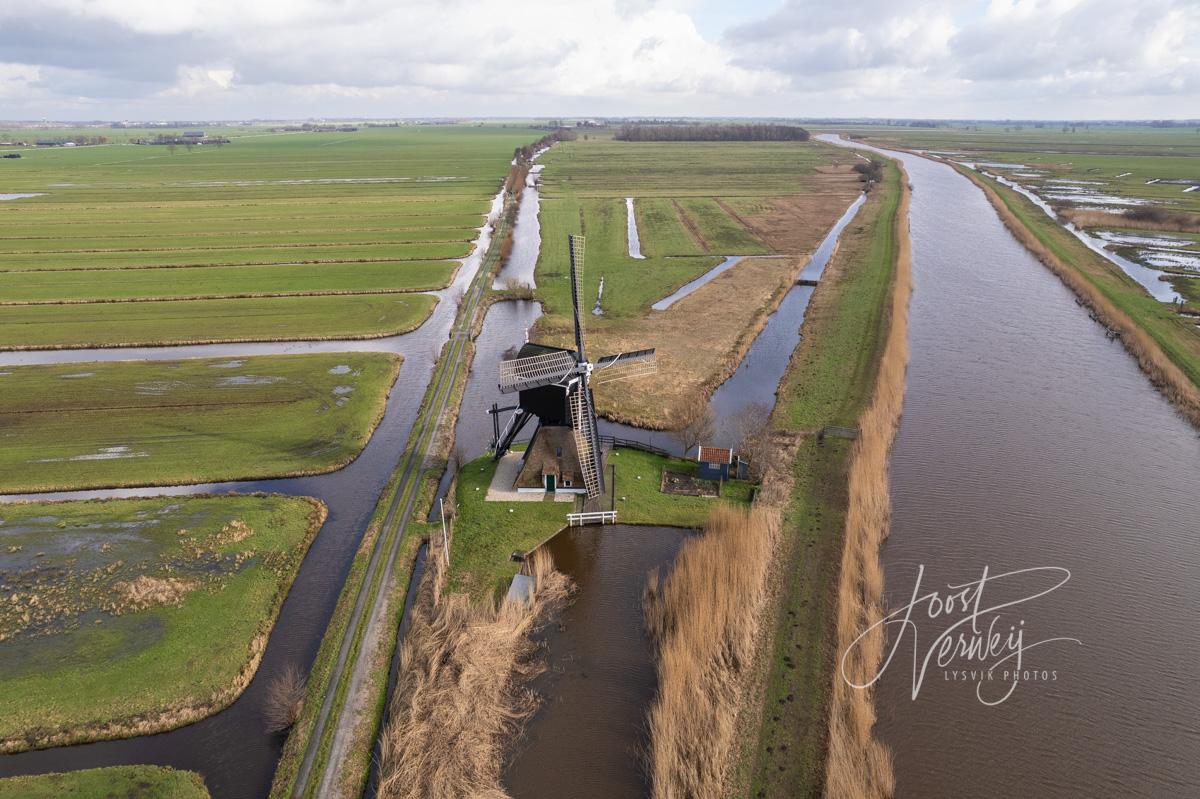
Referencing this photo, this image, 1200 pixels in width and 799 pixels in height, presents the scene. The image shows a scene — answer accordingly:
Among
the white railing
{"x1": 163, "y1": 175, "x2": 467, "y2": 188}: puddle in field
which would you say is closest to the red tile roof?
the white railing

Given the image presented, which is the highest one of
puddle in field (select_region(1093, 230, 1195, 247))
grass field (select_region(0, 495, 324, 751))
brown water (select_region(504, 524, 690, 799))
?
puddle in field (select_region(1093, 230, 1195, 247))

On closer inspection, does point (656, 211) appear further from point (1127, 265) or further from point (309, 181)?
point (309, 181)

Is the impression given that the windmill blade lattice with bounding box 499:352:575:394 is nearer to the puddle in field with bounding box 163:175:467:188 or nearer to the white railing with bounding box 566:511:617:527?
the white railing with bounding box 566:511:617:527

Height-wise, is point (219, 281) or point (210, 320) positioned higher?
point (219, 281)

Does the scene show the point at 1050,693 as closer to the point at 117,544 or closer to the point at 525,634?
the point at 525,634

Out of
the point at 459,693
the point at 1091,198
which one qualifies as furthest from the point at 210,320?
the point at 1091,198

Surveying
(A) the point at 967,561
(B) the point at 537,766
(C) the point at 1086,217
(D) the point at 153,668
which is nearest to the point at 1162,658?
(A) the point at 967,561
